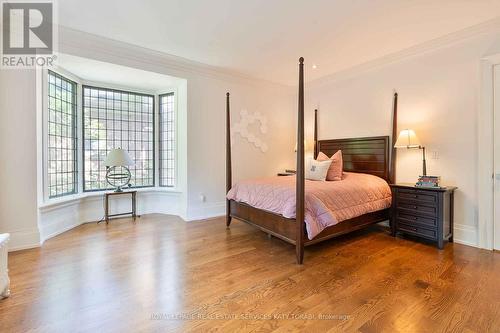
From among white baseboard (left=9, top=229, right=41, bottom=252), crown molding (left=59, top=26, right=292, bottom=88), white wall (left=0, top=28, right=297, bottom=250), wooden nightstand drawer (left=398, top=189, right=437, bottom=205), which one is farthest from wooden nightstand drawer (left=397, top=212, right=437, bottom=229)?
white baseboard (left=9, top=229, right=41, bottom=252)

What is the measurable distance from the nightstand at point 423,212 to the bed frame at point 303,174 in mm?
282

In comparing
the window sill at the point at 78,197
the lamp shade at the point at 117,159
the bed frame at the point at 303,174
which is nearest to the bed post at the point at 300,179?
the bed frame at the point at 303,174

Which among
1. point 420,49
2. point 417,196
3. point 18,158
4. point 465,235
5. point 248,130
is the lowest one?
point 465,235

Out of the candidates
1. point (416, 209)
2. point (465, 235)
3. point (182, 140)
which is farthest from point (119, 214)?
point (465, 235)

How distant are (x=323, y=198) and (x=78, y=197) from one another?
3945mm

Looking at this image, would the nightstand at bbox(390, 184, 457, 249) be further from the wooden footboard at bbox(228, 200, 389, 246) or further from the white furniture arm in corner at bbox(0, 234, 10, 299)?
the white furniture arm in corner at bbox(0, 234, 10, 299)

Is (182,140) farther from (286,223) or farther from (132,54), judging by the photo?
(286,223)

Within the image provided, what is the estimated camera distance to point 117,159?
4.16 metres

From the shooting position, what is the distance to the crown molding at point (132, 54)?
10.4 ft

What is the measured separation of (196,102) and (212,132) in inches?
24.3

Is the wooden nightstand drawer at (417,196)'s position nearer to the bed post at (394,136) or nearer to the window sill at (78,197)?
the bed post at (394,136)

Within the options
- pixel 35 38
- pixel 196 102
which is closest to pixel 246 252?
pixel 196 102

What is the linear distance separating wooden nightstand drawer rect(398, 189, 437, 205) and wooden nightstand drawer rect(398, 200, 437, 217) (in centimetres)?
6

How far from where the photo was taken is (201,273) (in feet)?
7.80
